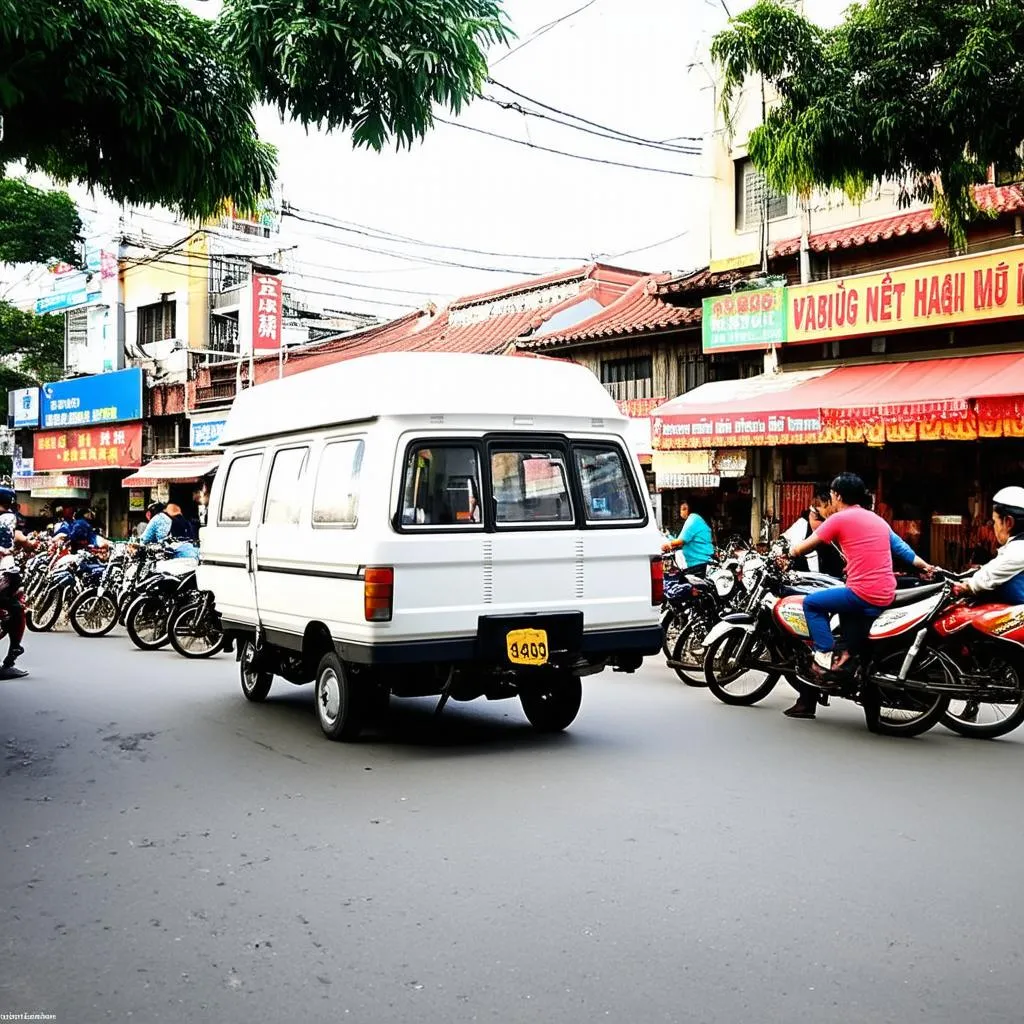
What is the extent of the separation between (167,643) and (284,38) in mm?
8781

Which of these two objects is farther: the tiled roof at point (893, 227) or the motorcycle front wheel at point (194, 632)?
the tiled roof at point (893, 227)

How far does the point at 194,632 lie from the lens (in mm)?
12883

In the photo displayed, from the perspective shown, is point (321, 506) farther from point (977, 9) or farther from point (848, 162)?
point (977, 9)

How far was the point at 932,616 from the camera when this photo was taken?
7.57 metres

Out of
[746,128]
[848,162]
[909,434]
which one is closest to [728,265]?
[746,128]

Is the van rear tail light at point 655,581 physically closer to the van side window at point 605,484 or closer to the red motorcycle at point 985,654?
the van side window at point 605,484

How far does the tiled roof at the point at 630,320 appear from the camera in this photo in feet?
70.5

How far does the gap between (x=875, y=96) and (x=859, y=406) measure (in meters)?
5.06

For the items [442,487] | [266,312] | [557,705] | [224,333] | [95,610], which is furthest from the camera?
[224,333]

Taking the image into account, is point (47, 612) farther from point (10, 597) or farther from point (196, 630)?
point (10, 597)

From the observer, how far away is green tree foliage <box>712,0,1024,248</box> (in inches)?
444

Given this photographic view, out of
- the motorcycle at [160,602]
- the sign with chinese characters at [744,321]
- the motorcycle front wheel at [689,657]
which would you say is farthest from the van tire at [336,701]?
the sign with chinese characters at [744,321]

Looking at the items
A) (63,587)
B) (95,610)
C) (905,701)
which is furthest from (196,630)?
(905,701)

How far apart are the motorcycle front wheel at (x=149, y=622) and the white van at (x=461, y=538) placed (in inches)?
225
